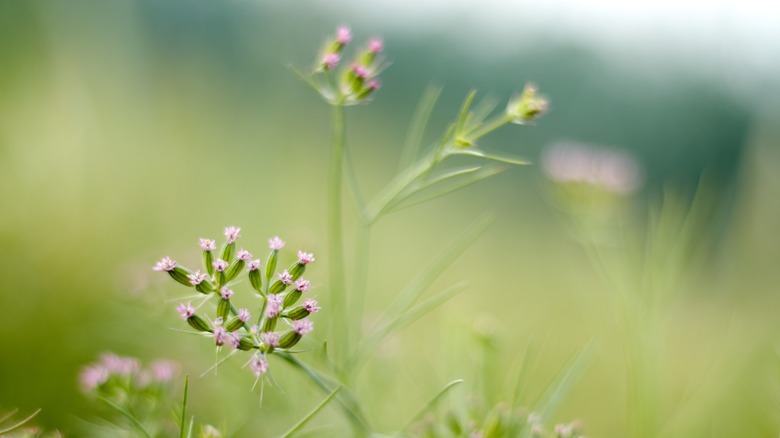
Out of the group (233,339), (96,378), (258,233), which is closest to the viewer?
→ (233,339)

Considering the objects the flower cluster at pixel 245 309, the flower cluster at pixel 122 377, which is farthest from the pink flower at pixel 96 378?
the flower cluster at pixel 245 309

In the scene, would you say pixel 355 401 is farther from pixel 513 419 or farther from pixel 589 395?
pixel 589 395

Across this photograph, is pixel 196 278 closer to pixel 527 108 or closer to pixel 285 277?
pixel 285 277

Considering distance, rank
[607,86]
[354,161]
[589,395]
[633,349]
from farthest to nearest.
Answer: [607,86] < [354,161] < [589,395] < [633,349]

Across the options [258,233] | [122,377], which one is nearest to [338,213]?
[122,377]

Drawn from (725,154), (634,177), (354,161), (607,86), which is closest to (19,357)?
(634,177)

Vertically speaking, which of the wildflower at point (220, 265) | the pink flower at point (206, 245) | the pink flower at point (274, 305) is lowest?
the pink flower at point (274, 305)

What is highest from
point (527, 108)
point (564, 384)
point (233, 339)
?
point (527, 108)

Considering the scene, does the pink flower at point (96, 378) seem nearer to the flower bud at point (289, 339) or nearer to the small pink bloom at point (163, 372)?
the small pink bloom at point (163, 372)
